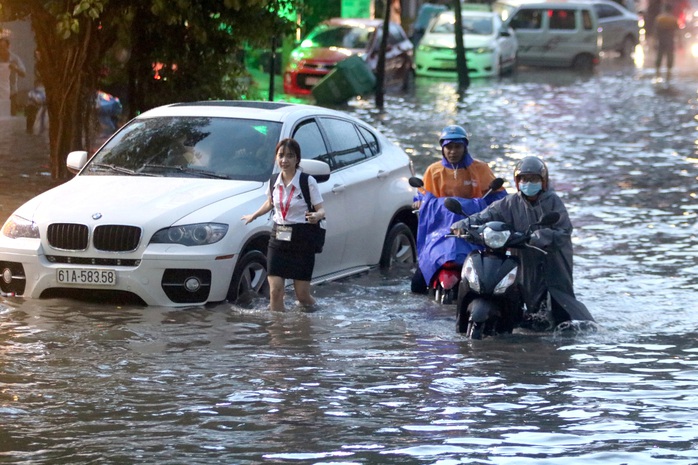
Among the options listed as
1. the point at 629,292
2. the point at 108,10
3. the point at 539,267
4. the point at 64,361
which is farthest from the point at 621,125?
the point at 64,361

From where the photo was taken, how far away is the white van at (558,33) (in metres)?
44.4

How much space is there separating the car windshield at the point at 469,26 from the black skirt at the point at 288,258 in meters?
29.9

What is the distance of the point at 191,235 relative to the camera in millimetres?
10727

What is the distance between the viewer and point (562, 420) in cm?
780

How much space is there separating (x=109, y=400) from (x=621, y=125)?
2073 cm

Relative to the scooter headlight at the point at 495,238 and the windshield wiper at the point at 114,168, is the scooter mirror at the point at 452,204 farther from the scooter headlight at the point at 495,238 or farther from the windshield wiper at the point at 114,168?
the windshield wiper at the point at 114,168

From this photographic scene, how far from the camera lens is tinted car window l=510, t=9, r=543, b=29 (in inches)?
1762

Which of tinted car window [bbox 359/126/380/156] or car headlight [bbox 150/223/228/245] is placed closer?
car headlight [bbox 150/223/228/245]

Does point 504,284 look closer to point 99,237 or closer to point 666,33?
point 99,237

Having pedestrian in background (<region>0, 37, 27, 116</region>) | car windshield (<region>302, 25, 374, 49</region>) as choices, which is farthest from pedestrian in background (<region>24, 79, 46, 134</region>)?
car windshield (<region>302, 25, 374, 49</region>)

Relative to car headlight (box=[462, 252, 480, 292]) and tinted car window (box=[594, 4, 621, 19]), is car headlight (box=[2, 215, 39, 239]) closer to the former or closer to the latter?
car headlight (box=[462, 252, 480, 292])

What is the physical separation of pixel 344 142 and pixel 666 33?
3002cm

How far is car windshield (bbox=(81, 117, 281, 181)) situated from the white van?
108ft

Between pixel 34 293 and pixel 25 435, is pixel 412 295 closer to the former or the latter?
pixel 34 293
